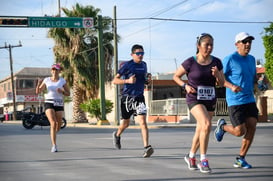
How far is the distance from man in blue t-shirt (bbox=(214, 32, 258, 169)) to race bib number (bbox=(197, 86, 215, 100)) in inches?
10.4

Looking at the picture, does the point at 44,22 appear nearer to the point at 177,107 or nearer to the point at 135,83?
the point at 177,107

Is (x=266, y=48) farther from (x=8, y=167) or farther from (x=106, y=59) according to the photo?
(x=8, y=167)

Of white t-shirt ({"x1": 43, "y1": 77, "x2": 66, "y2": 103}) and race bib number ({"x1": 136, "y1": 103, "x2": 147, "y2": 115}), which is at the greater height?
white t-shirt ({"x1": 43, "y1": 77, "x2": 66, "y2": 103})

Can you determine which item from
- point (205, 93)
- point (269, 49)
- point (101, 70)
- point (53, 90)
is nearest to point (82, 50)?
point (101, 70)

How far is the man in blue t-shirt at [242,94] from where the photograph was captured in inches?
264

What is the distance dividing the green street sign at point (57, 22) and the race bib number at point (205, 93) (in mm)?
19221

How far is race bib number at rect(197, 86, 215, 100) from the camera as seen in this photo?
21.3 ft

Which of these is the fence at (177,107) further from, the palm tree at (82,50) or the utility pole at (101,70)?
the utility pole at (101,70)

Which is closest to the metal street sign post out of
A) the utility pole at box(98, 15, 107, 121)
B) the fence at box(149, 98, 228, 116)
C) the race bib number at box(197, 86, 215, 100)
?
the utility pole at box(98, 15, 107, 121)

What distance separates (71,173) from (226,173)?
2.12 meters

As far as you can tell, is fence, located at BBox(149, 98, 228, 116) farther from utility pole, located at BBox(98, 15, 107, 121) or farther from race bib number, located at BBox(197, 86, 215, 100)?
race bib number, located at BBox(197, 86, 215, 100)

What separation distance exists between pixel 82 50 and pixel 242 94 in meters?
26.5

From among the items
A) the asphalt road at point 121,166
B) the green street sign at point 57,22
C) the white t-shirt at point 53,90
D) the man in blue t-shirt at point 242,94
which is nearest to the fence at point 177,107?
the green street sign at point 57,22

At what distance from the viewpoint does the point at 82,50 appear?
107 feet
